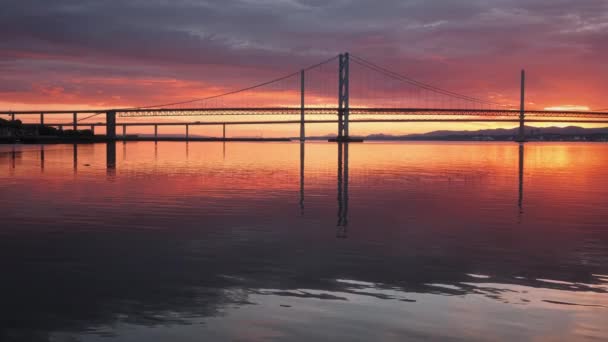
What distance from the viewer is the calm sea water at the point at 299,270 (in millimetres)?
4832

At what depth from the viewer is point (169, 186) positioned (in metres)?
18.0

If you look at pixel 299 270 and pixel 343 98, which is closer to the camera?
pixel 299 270

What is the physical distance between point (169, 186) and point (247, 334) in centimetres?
1392

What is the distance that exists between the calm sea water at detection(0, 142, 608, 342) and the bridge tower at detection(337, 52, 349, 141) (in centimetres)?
8830

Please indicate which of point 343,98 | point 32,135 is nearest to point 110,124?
point 32,135

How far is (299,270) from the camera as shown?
6785mm

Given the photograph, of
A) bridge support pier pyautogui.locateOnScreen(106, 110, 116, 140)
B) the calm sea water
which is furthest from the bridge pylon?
the calm sea water

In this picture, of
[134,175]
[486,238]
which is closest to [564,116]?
[134,175]

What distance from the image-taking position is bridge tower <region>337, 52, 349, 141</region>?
102 meters

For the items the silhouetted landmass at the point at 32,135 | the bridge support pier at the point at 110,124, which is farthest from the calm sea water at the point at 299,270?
the bridge support pier at the point at 110,124

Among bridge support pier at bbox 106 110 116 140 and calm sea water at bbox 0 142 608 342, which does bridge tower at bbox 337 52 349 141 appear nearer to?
bridge support pier at bbox 106 110 116 140

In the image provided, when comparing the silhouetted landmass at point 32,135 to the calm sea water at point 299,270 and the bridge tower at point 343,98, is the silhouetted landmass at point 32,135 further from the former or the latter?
the calm sea water at point 299,270

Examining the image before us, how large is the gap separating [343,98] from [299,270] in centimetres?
9927

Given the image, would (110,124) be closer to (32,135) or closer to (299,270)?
(32,135)
